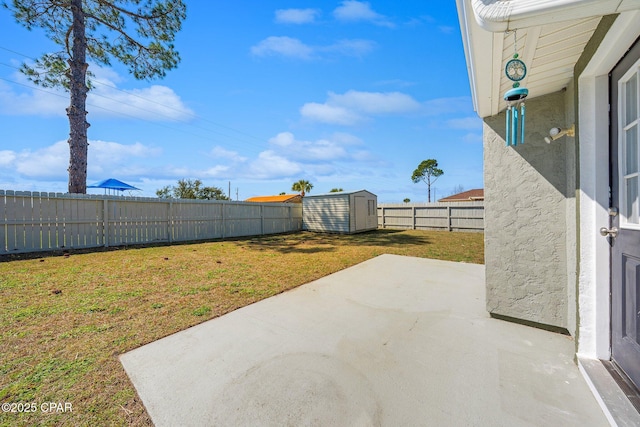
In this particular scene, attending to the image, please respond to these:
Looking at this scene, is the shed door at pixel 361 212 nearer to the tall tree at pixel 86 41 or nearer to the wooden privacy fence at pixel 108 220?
the wooden privacy fence at pixel 108 220

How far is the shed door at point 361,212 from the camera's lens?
1284cm

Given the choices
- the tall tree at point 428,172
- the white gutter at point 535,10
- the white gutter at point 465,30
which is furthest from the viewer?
the tall tree at point 428,172

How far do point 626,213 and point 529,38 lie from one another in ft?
4.30

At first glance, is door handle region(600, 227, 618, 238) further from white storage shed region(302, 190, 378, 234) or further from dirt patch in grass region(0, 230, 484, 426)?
white storage shed region(302, 190, 378, 234)

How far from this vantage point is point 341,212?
41.7ft

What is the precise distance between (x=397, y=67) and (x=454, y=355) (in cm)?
863

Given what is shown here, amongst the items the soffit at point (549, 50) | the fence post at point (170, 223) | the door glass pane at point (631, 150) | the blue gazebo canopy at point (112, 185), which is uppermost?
the blue gazebo canopy at point (112, 185)

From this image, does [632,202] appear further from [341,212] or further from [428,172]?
[428,172]

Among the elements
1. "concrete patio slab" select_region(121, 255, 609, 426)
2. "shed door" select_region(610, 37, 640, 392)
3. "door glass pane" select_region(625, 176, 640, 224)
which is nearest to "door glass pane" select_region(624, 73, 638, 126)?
"shed door" select_region(610, 37, 640, 392)

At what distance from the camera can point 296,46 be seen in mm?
8562

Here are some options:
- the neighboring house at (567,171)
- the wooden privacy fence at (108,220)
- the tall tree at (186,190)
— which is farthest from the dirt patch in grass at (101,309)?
the tall tree at (186,190)

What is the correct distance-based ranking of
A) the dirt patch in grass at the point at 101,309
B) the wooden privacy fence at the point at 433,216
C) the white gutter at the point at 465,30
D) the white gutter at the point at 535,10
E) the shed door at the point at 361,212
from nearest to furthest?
the white gutter at the point at 535,10, the white gutter at the point at 465,30, the dirt patch in grass at the point at 101,309, the wooden privacy fence at the point at 433,216, the shed door at the point at 361,212

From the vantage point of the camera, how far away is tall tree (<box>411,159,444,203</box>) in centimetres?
3328

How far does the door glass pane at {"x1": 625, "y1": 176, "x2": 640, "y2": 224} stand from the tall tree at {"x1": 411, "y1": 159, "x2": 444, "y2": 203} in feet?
114
